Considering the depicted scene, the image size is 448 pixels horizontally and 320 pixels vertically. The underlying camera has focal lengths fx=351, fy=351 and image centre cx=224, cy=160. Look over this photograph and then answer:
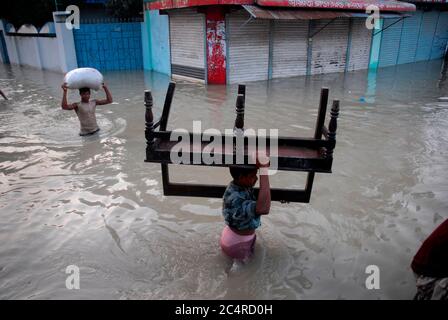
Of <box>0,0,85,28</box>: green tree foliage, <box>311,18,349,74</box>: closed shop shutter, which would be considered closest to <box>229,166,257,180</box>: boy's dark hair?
<box>311,18,349,74</box>: closed shop shutter

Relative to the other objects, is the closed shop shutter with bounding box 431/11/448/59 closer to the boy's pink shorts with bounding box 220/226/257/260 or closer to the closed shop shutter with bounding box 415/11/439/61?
the closed shop shutter with bounding box 415/11/439/61

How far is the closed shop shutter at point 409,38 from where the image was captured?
56.3ft

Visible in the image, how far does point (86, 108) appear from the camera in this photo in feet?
18.3

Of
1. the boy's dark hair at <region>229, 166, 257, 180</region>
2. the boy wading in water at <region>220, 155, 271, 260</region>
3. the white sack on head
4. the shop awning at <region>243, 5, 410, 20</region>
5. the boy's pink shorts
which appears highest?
the shop awning at <region>243, 5, 410, 20</region>

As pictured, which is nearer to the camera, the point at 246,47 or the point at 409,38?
the point at 246,47

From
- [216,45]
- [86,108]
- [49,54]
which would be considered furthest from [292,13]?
[49,54]


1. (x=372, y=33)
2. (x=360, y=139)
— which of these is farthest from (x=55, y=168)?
(x=372, y=33)

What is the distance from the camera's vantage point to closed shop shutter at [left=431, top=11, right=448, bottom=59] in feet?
61.7

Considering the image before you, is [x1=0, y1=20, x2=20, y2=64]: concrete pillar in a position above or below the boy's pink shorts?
above

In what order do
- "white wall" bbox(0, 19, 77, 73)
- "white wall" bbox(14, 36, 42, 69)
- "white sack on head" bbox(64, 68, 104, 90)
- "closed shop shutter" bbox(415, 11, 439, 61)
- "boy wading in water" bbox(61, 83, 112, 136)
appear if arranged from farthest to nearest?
1. "closed shop shutter" bbox(415, 11, 439, 61)
2. "white wall" bbox(14, 36, 42, 69)
3. "white wall" bbox(0, 19, 77, 73)
4. "boy wading in water" bbox(61, 83, 112, 136)
5. "white sack on head" bbox(64, 68, 104, 90)

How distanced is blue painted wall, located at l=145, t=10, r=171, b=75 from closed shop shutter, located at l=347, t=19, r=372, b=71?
7.63 m

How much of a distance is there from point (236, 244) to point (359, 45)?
14.8 metres

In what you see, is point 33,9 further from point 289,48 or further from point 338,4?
point 338,4
